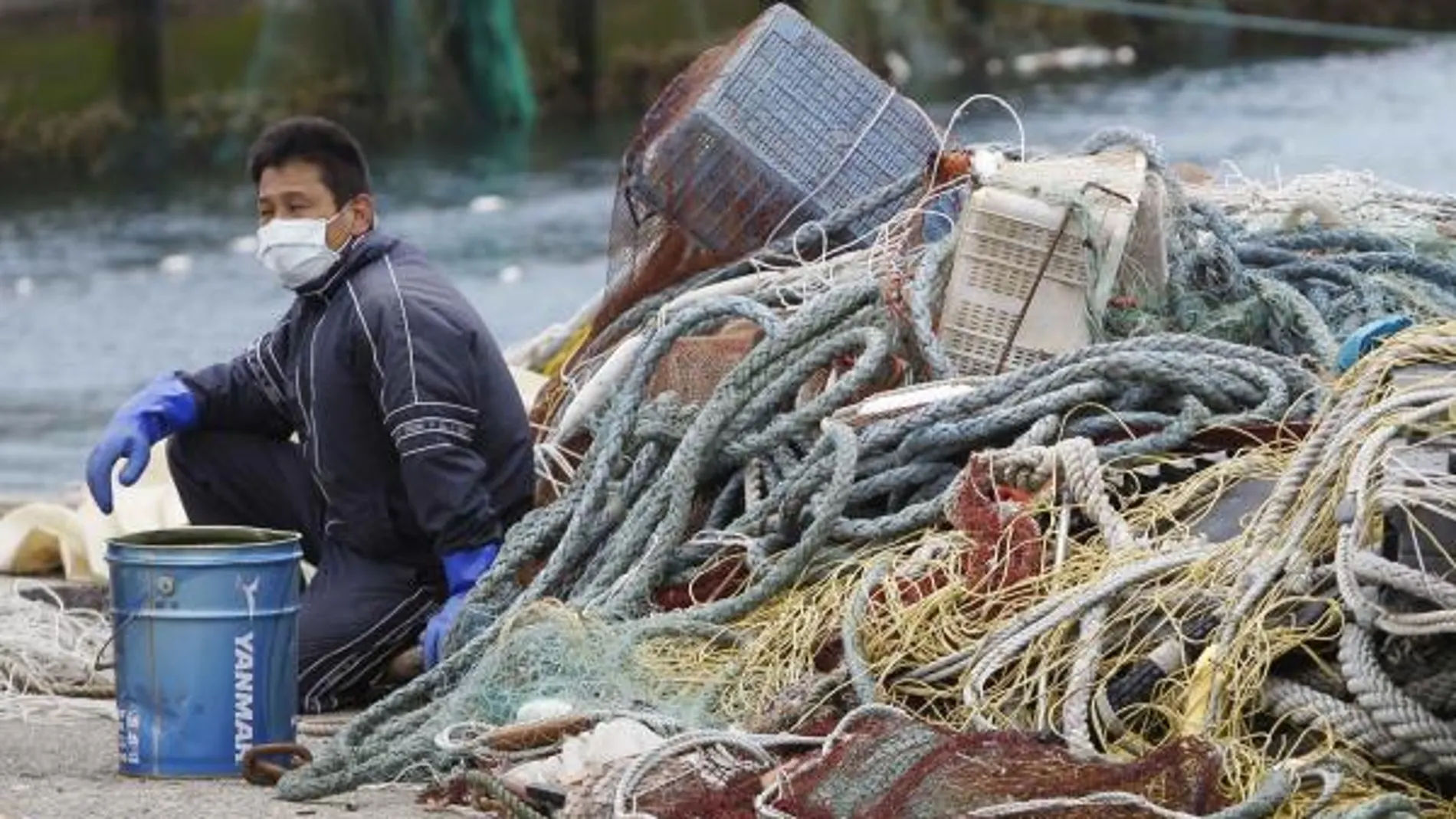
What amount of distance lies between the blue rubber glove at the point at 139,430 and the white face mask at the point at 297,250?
49 centimetres

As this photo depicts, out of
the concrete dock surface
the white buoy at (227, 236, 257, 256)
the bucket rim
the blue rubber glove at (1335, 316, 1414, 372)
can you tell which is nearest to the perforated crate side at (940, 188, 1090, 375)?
the blue rubber glove at (1335, 316, 1414, 372)

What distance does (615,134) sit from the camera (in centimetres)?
3534

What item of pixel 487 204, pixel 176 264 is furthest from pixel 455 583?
pixel 487 204

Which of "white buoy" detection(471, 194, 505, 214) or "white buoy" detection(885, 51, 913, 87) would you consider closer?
"white buoy" detection(471, 194, 505, 214)

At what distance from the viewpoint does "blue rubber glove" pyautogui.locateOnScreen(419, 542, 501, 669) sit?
264 inches

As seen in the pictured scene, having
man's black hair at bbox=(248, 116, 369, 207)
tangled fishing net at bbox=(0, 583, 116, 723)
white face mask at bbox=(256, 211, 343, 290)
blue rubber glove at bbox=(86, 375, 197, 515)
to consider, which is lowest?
tangled fishing net at bbox=(0, 583, 116, 723)

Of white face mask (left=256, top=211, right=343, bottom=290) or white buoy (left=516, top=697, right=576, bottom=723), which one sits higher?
white face mask (left=256, top=211, right=343, bottom=290)

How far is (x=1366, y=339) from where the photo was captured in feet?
20.8

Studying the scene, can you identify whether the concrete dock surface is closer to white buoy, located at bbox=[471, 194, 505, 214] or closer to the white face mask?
the white face mask

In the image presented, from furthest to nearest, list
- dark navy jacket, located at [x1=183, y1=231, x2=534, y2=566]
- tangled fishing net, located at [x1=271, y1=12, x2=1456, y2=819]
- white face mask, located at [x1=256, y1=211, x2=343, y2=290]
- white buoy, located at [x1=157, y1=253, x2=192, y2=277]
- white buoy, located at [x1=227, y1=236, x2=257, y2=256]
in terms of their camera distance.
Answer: white buoy, located at [x1=227, y1=236, x2=257, y2=256] → white buoy, located at [x1=157, y1=253, x2=192, y2=277] → white face mask, located at [x1=256, y1=211, x2=343, y2=290] → dark navy jacket, located at [x1=183, y1=231, x2=534, y2=566] → tangled fishing net, located at [x1=271, y1=12, x2=1456, y2=819]

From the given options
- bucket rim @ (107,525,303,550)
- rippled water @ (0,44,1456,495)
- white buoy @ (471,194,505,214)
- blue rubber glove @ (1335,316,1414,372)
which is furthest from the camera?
white buoy @ (471,194,505,214)

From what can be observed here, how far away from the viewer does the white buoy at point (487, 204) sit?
90.3ft

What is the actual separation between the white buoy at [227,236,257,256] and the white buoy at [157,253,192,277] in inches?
17.6

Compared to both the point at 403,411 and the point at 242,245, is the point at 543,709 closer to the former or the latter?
the point at 403,411
